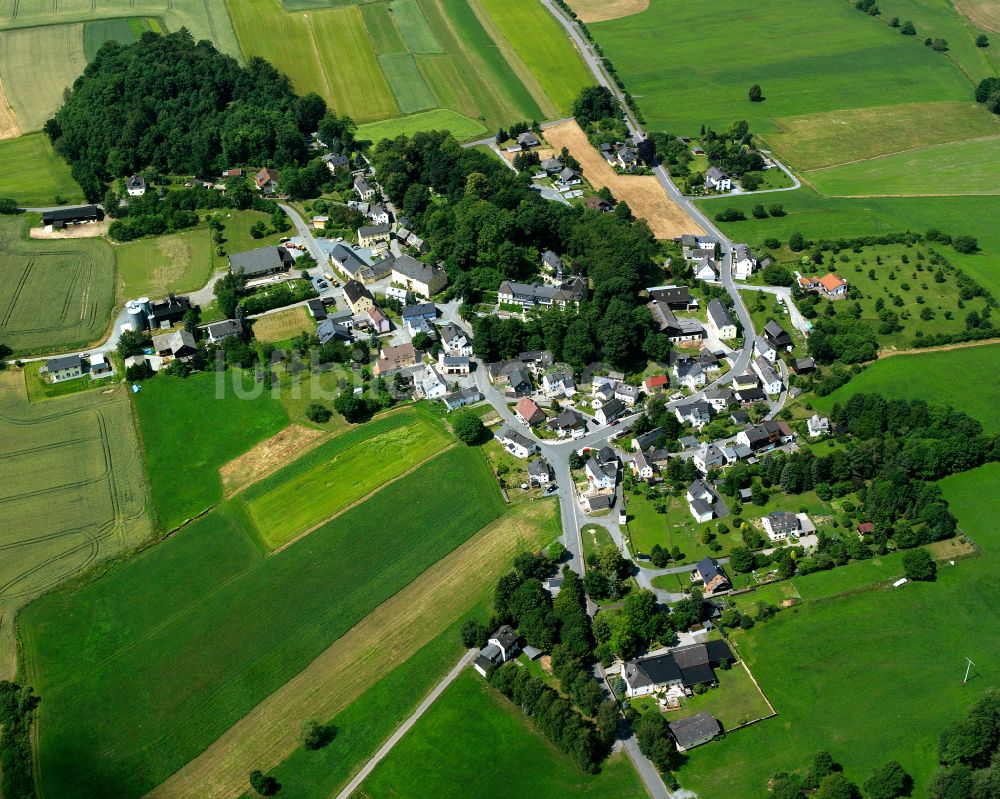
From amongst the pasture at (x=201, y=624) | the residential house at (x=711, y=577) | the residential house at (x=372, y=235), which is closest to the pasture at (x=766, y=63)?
the residential house at (x=372, y=235)

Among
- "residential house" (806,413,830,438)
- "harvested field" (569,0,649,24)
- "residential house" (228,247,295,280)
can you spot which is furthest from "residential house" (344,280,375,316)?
"harvested field" (569,0,649,24)

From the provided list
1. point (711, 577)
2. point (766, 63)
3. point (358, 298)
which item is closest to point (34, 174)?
point (358, 298)

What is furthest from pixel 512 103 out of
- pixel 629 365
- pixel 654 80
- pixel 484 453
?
pixel 484 453

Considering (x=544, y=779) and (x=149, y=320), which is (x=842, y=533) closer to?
(x=544, y=779)

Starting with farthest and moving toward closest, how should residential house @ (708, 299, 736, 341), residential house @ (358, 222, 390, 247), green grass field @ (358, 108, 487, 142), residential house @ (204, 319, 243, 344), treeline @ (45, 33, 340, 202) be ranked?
1. green grass field @ (358, 108, 487, 142)
2. treeline @ (45, 33, 340, 202)
3. residential house @ (358, 222, 390, 247)
4. residential house @ (204, 319, 243, 344)
5. residential house @ (708, 299, 736, 341)

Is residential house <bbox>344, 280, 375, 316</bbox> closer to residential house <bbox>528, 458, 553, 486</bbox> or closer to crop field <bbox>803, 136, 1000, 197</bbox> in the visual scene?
residential house <bbox>528, 458, 553, 486</bbox>

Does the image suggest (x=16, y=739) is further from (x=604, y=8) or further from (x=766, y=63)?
(x=604, y=8)
